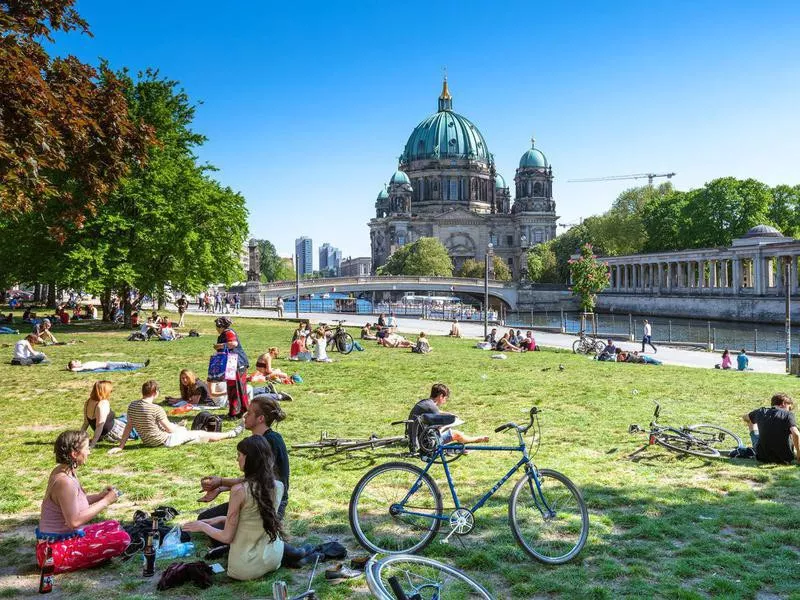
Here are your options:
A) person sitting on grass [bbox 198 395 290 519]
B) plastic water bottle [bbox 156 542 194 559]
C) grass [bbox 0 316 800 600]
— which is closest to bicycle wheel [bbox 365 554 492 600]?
grass [bbox 0 316 800 600]

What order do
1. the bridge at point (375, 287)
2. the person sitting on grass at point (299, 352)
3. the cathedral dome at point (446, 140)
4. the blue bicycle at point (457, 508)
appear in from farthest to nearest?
the cathedral dome at point (446, 140) → the bridge at point (375, 287) → the person sitting on grass at point (299, 352) → the blue bicycle at point (457, 508)

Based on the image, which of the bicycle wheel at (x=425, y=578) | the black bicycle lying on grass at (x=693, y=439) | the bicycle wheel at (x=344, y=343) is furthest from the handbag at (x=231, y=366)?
the bicycle wheel at (x=344, y=343)

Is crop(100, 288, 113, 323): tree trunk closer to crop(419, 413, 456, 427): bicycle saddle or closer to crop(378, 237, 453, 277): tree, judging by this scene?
crop(419, 413, 456, 427): bicycle saddle

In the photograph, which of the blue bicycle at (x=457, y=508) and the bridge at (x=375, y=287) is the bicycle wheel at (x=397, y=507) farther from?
the bridge at (x=375, y=287)

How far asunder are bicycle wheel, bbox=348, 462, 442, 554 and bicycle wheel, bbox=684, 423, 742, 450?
4.94m

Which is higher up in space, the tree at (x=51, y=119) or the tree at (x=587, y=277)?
the tree at (x=51, y=119)

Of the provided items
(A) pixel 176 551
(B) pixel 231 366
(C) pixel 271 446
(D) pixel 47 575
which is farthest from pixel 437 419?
(B) pixel 231 366

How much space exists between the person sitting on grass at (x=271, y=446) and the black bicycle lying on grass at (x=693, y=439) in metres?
5.38

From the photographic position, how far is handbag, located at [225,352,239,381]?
11.2m

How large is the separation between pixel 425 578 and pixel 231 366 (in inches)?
319

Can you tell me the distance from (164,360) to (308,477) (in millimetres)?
12728

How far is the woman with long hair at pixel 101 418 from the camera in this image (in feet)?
30.5

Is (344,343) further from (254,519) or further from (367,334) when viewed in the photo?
(254,519)

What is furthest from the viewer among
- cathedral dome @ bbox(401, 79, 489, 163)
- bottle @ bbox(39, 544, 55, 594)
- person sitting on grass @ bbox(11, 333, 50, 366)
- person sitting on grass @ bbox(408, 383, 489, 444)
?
cathedral dome @ bbox(401, 79, 489, 163)
